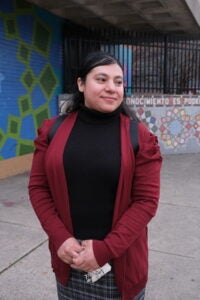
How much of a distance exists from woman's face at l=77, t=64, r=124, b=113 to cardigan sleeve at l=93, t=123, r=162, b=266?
0.18 m

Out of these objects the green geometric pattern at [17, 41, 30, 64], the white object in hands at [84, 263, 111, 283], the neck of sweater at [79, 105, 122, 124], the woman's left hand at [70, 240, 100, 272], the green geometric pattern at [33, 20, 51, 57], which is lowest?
the white object in hands at [84, 263, 111, 283]

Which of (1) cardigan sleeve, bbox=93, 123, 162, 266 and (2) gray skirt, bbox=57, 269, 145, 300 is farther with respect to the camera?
(2) gray skirt, bbox=57, 269, 145, 300

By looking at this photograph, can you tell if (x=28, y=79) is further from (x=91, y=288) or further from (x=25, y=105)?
(x=91, y=288)

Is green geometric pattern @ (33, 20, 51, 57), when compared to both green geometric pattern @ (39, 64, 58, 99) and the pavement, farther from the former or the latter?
the pavement

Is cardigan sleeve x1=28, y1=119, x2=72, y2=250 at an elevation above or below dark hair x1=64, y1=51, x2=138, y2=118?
below

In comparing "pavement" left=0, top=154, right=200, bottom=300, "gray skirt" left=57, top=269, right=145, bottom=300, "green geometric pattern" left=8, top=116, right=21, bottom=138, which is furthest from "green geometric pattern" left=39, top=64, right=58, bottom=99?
"gray skirt" left=57, top=269, right=145, bottom=300

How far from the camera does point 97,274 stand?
1.69 meters

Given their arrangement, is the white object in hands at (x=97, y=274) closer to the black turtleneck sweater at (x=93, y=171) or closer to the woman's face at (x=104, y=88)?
the black turtleneck sweater at (x=93, y=171)

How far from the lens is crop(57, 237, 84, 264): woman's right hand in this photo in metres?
1.62

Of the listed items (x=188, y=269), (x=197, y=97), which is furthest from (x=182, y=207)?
(x=197, y=97)

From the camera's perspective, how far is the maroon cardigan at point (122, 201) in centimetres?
163

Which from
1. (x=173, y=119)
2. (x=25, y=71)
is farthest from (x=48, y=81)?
(x=173, y=119)

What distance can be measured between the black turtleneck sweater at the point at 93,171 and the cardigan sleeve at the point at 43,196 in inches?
3.5

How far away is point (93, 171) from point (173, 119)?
328 inches
